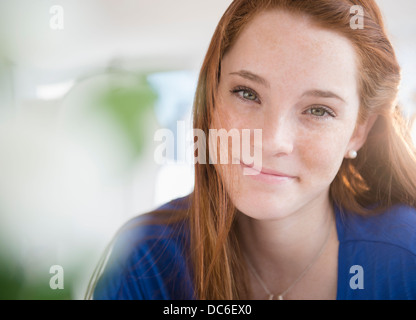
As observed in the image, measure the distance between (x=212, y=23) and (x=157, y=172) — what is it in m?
0.32

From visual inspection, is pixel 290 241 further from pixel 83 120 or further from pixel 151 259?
pixel 83 120

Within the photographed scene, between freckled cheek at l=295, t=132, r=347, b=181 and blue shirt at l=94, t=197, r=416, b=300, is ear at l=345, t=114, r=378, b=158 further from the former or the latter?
blue shirt at l=94, t=197, r=416, b=300

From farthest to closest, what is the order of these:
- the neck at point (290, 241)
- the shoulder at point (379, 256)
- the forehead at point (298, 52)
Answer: the neck at point (290, 241) → the shoulder at point (379, 256) → the forehead at point (298, 52)

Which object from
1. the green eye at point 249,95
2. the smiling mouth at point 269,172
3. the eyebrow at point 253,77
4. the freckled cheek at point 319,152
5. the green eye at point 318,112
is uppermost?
the eyebrow at point 253,77

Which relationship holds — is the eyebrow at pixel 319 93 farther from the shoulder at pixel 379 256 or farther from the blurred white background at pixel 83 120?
the shoulder at pixel 379 256

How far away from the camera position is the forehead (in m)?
0.78

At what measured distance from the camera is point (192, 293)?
0.93 m

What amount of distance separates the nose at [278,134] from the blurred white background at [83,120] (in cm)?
19

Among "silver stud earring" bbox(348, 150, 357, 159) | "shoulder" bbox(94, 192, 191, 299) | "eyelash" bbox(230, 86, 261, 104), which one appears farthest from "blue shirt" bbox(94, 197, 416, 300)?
"eyelash" bbox(230, 86, 261, 104)

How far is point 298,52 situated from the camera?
0.78m

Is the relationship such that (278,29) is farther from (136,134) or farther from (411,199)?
(411,199)

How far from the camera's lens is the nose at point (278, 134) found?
31.4 inches

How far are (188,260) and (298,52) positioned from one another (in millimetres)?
474

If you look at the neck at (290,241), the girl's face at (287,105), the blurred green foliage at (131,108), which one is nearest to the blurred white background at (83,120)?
the blurred green foliage at (131,108)
